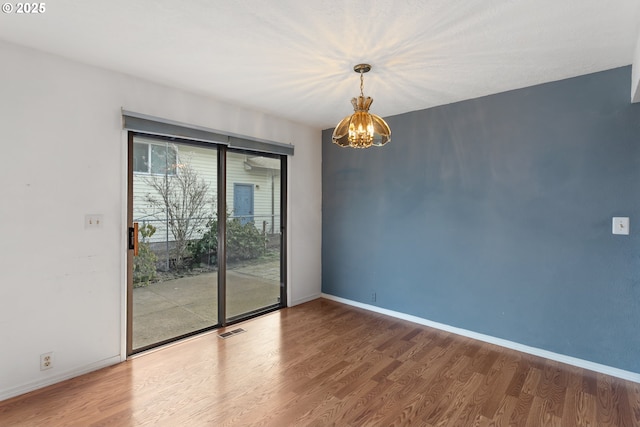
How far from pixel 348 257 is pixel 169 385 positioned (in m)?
2.60

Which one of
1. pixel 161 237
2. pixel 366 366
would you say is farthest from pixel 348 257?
pixel 161 237

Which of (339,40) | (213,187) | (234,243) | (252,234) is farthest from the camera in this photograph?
(252,234)

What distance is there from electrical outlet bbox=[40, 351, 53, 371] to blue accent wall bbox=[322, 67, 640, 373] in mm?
3199

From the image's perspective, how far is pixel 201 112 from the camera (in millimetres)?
3195

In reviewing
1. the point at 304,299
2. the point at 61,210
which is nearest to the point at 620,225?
the point at 304,299

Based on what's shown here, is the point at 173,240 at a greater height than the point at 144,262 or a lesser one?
greater

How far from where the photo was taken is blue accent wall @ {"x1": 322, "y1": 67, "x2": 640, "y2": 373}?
8.21 feet

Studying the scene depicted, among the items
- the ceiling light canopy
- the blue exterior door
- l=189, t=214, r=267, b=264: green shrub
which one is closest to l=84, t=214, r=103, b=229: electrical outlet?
l=189, t=214, r=267, b=264: green shrub

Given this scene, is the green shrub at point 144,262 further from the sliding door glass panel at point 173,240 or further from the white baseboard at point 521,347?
the white baseboard at point 521,347

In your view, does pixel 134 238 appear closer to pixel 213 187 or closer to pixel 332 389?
pixel 213 187

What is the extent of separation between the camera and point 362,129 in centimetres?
217

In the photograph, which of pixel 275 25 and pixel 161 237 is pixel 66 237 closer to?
pixel 161 237

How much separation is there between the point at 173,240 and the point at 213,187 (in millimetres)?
711

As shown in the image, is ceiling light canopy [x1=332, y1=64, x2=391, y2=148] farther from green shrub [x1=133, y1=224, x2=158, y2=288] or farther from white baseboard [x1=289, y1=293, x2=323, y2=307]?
white baseboard [x1=289, y1=293, x2=323, y2=307]
